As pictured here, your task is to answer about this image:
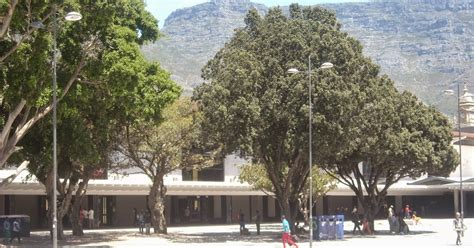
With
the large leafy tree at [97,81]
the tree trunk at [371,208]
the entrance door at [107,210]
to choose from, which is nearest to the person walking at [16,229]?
the large leafy tree at [97,81]

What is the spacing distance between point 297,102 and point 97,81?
Answer: 12642mm

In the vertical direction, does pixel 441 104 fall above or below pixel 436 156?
above

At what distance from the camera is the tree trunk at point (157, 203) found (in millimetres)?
45281

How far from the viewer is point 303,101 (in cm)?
3803

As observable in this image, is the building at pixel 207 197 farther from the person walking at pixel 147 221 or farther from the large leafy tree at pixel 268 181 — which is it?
the large leafy tree at pixel 268 181

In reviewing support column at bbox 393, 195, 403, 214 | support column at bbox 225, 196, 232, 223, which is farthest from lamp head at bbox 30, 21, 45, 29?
support column at bbox 393, 195, 403, 214

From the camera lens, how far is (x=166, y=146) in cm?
4397

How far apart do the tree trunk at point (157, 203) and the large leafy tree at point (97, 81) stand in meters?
9.77

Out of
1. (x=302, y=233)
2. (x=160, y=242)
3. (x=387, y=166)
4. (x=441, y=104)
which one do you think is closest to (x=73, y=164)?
(x=160, y=242)

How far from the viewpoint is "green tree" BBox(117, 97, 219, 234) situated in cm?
4347

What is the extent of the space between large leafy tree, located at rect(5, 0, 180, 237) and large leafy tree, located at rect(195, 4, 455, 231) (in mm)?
4609

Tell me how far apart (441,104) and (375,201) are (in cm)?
11969

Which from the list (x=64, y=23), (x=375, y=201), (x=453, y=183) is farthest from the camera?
(x=453, y=183)

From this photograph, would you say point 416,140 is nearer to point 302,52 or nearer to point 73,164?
point 302,52
